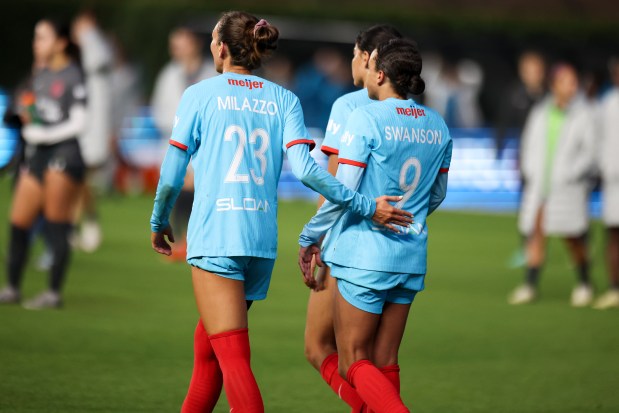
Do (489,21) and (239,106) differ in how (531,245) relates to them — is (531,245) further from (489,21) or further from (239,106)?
(489,21)

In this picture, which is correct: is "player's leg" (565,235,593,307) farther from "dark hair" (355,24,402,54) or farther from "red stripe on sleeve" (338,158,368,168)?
"red stripe on sleeve" (338,158,368,168)

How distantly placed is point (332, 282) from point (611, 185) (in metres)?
6.04

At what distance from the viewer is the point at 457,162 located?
21719 mm

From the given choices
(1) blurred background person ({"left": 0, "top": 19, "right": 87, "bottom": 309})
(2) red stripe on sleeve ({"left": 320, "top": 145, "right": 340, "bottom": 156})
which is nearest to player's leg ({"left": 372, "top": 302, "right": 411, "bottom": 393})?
(2) red stripe on sleeve ({"left": 320, "top": 145, "right": 340, "bottom": 156})

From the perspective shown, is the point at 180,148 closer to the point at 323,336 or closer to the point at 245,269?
the point at 245,269

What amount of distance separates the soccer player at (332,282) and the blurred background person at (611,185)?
18.5ft

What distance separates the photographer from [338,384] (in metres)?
6.18

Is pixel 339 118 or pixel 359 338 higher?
pixel 339 118

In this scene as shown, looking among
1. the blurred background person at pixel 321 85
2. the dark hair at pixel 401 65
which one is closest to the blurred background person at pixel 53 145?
the dark hair at pixel 401 65

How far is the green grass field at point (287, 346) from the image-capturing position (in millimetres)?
7422

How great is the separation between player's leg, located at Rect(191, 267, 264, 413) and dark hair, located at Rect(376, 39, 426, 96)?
1225 mm

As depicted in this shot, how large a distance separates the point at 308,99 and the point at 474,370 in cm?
1440

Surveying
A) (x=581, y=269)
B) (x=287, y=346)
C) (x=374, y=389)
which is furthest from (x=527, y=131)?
(x=374, y=389)

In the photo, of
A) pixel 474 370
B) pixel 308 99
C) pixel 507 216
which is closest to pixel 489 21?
pixel 308 99
